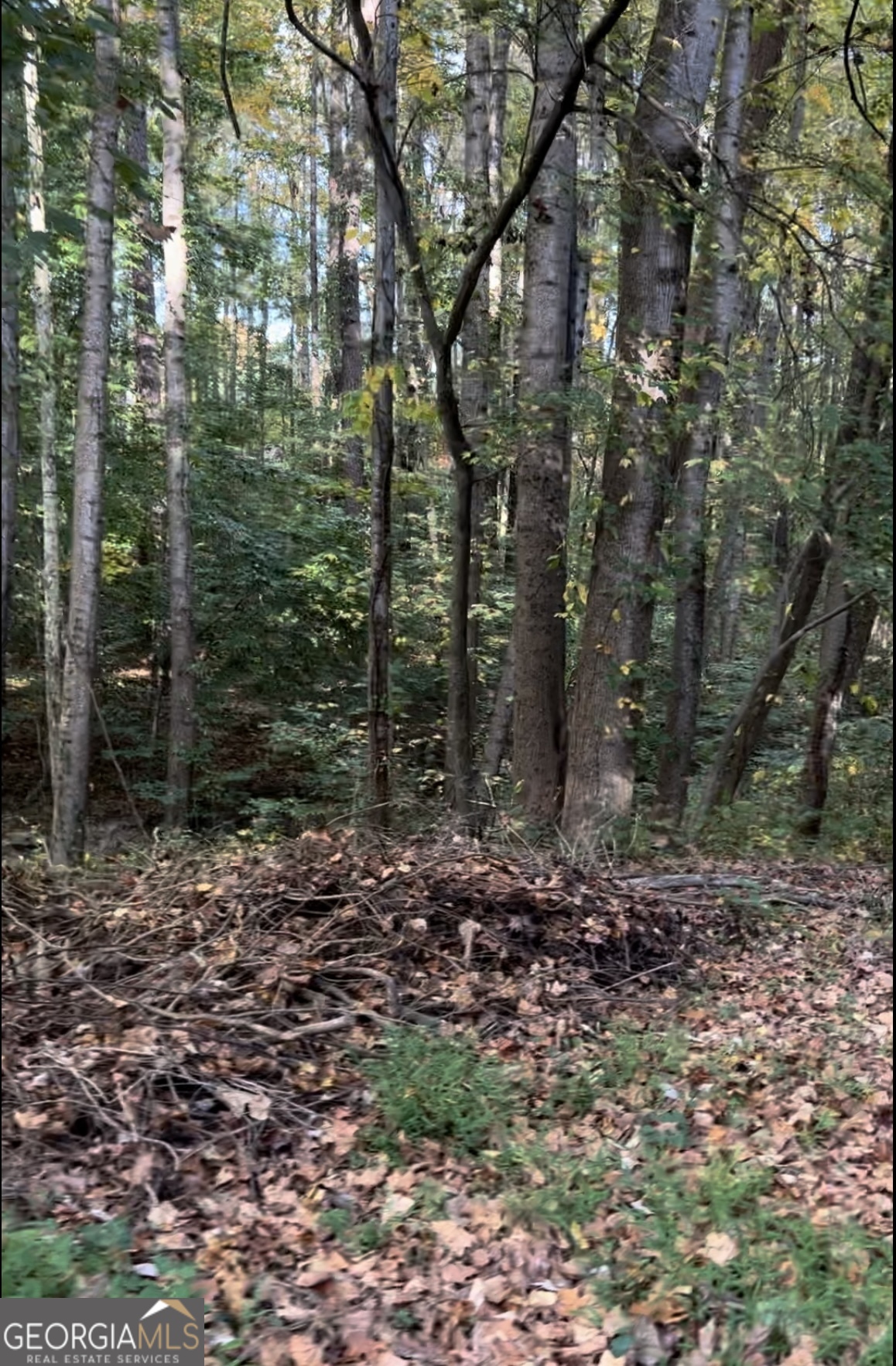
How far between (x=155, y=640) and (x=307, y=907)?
915 centimetres

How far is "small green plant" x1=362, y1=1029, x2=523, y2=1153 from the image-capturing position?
3760mm

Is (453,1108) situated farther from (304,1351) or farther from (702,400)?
(702,400)

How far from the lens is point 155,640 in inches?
531

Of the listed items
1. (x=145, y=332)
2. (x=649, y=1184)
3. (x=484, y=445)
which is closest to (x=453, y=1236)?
(x=649, y=1184)

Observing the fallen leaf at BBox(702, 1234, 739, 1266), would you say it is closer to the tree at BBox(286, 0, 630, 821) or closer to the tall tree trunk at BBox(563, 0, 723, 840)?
the tree at BBox(286, 0, 630, 821)

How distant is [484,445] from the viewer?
7461 millimetres

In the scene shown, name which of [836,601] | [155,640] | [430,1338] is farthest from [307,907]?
[155,640]

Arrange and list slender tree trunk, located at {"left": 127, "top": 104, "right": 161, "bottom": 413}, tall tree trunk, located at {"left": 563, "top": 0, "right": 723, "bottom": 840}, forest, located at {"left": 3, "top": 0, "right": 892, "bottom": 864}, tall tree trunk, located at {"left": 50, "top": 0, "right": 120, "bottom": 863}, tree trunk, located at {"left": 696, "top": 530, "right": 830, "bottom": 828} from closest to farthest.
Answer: forest, located at {"left": 3, "top": 0, "right": 892, "bottom": 864} → tall tree trunk, located at {"left": 563, "top": 0, "right": 723, "bottom": 840} → tree trunk, located at {"left": 696, "top": 530, "right": 830, "bottom": 828} → tall tree trunk, located at {"left": 50, "top": 0, "right": 120, "bottom": 863} → slender tree trunk, located at {"left": 127, "top": 104, "right": 161, "bottom": 413}

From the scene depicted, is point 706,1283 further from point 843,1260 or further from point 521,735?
point 521,735

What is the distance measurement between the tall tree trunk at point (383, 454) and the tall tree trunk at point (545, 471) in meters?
1.15

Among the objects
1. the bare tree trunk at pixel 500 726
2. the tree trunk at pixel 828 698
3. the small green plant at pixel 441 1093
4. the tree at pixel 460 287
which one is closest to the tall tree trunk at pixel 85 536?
the tree at pixel 460 287

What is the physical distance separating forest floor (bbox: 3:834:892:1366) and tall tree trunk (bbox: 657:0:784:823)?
394 cm

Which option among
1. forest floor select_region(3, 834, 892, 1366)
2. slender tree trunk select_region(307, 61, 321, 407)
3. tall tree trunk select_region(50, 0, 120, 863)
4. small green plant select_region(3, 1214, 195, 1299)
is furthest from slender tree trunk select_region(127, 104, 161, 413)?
small green plant select_region(3, 1214, 195, 1299)

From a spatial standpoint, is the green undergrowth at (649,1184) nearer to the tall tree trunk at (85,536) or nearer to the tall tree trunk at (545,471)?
the tall tree trunk at (545,471)
